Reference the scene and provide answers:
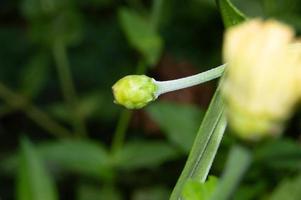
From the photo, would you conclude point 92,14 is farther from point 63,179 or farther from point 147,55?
point 147,55

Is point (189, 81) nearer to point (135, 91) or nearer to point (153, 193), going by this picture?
point (135, 91)

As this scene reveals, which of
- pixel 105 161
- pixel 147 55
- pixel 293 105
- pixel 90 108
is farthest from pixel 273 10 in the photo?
pixel 293 105

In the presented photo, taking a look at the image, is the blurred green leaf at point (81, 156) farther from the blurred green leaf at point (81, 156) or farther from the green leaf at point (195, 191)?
the green leaf at point (195, 191)

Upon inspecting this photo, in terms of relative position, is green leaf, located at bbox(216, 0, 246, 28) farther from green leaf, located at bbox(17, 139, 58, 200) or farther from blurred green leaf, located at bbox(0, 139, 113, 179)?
blurred green leaf, located at bbox(0, 139, 113, 179)

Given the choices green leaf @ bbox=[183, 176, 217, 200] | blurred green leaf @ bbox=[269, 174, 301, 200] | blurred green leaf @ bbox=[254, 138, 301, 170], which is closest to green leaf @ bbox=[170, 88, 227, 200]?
green leaf @ bbox=[183, 176, 217, 200]

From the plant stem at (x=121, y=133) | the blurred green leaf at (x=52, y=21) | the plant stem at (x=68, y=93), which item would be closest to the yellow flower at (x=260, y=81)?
the plant stem at (x=121, y=133)
